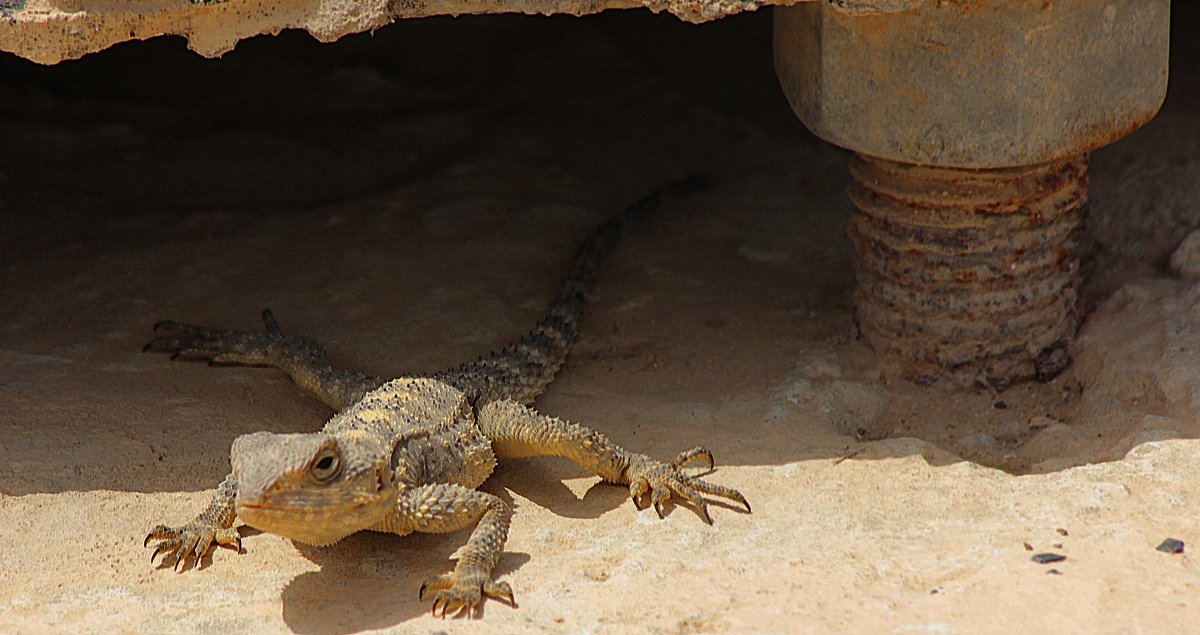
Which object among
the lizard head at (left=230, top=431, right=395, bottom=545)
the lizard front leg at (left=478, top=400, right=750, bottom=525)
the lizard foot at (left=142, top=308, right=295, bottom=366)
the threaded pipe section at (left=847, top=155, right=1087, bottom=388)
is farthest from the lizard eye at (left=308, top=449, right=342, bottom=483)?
the threaded pipe section at (left=847, top=155, right=1087, bottom=388)

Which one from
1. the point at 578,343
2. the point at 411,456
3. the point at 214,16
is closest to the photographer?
the point at 214,16

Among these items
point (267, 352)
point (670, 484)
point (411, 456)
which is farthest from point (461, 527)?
point (267, 352)

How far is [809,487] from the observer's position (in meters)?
4.36

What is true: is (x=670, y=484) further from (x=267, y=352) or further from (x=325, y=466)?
(x=267, y=352)

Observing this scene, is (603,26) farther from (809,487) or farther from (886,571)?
(886,571)

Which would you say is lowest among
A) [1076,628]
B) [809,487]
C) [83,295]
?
[83,295]

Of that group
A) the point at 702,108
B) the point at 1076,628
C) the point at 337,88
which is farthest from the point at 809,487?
the point at 337,88

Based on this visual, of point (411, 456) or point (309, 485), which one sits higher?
point (309, 485)

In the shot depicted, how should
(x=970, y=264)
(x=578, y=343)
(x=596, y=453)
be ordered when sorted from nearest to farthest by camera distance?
(x=596, y=453)
(x=970, y=264)
(x=578, y=343)

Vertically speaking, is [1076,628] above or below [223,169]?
above

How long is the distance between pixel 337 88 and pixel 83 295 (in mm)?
2982

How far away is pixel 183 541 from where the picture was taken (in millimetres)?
4098

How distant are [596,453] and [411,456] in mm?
698

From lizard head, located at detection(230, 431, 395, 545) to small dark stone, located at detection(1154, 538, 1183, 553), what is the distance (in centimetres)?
242
